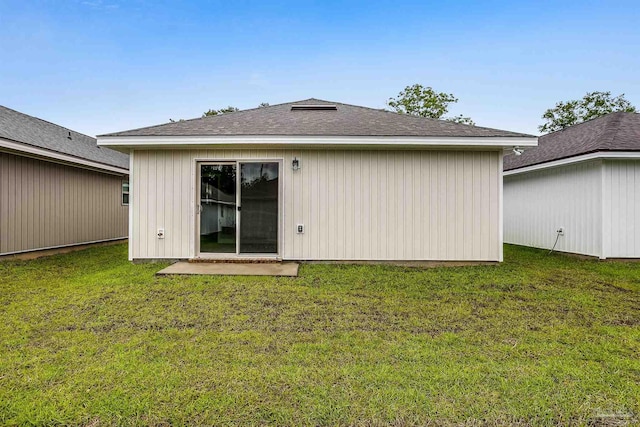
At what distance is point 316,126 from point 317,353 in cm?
460

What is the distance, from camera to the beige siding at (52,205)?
650cm

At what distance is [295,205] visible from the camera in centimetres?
587

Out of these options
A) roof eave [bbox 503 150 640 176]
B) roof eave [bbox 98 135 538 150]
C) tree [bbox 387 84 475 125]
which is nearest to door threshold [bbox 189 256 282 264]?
roof eave [bbox 98 135 538 150]

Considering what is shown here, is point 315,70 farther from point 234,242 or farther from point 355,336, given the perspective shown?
point 355,336

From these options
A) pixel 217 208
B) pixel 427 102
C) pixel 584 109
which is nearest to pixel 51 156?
pixel 217 208

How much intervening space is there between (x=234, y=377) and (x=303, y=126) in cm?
488

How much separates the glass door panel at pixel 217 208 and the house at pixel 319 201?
19 mm

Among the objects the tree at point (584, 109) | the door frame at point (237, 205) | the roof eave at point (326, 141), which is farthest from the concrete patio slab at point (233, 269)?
the tree at point (584, 109)

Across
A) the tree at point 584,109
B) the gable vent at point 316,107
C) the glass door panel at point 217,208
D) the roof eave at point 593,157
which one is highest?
the tree at point 584,109

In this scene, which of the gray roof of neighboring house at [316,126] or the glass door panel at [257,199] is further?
the glass door panel at [257,199]

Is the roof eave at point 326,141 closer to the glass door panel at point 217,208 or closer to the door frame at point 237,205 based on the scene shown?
the door frame at point 237,205

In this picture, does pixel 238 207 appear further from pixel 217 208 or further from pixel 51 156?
pixel 51 156

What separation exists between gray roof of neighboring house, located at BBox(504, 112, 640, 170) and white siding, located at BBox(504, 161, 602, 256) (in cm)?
35

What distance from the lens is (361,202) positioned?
5855 millimetres
